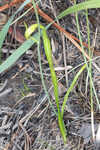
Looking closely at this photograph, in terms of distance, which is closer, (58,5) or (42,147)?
(42,147)

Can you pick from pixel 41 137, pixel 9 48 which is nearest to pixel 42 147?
pixel 41 137

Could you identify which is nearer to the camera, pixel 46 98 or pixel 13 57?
pixel 13 57

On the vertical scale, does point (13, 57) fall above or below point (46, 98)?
above

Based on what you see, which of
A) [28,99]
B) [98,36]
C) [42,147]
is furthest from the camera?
[98,36]

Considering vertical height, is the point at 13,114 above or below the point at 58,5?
below

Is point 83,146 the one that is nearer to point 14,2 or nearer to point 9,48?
point 9,48

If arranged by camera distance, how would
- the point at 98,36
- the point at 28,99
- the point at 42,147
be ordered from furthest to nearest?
the point at 98,36
the point at 28,99
the point at 42,147

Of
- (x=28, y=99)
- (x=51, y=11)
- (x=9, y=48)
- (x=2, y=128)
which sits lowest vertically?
(x=2, y=128)
